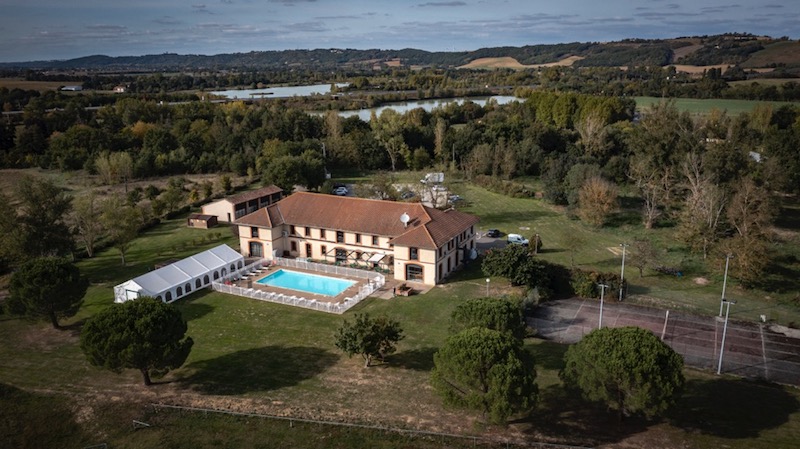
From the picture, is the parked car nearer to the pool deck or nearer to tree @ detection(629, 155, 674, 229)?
the pool deck

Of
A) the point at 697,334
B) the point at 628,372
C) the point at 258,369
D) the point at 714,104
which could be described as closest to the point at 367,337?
the point at 258,369

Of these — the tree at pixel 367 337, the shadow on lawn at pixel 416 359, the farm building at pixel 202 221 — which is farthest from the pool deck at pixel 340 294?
the farm building at pixel 202 221

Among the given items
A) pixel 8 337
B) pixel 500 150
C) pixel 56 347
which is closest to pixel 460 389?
pixel 56 347

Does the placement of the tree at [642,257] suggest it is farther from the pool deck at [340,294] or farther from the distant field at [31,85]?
the distant field at [31,85]

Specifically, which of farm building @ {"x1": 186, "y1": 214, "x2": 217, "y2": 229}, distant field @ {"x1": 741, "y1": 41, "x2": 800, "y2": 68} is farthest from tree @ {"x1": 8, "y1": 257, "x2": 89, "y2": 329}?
distant field @ {"x1": 741, "y1": 41, "x2": 800, "y2": 68}

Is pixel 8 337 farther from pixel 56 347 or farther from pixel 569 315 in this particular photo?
pixel 569 315
